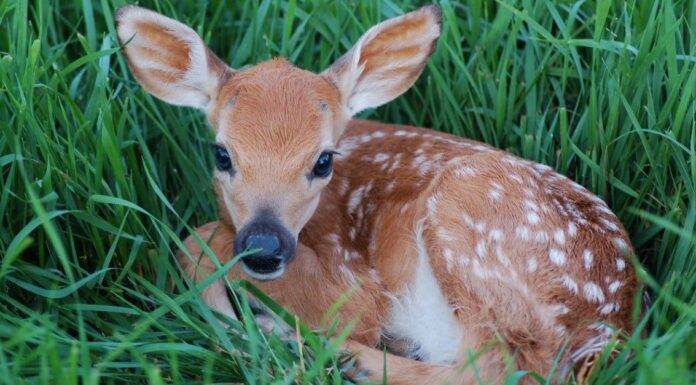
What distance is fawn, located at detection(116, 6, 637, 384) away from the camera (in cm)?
313

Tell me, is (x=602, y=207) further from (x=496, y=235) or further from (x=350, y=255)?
(x=350, y=255)

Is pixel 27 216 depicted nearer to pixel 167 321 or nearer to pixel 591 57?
pixel 167 321

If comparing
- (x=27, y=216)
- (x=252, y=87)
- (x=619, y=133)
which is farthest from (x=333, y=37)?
(x=27, y=216)

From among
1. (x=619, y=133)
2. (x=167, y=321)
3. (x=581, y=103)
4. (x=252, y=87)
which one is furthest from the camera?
(x=581, y=103)

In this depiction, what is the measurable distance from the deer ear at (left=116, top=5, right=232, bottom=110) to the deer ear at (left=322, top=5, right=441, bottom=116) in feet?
1.42

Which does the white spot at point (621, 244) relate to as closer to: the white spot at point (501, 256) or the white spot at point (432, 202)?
the white spot at point (501, 256)

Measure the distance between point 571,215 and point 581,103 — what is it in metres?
0.84

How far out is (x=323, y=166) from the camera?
3.39 meters

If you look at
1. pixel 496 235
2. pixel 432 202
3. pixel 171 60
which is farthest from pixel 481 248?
pixel 171 60

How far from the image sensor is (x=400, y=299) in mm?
3504

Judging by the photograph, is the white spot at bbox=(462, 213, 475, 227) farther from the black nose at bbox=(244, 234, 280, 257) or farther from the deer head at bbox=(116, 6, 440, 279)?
the black nose at bbox=(244, 234, 280, 257)

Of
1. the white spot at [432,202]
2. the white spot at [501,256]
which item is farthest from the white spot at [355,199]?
the white spot at [501,256]

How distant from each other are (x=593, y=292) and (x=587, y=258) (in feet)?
0.39

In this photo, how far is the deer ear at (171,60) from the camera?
3523 mm
